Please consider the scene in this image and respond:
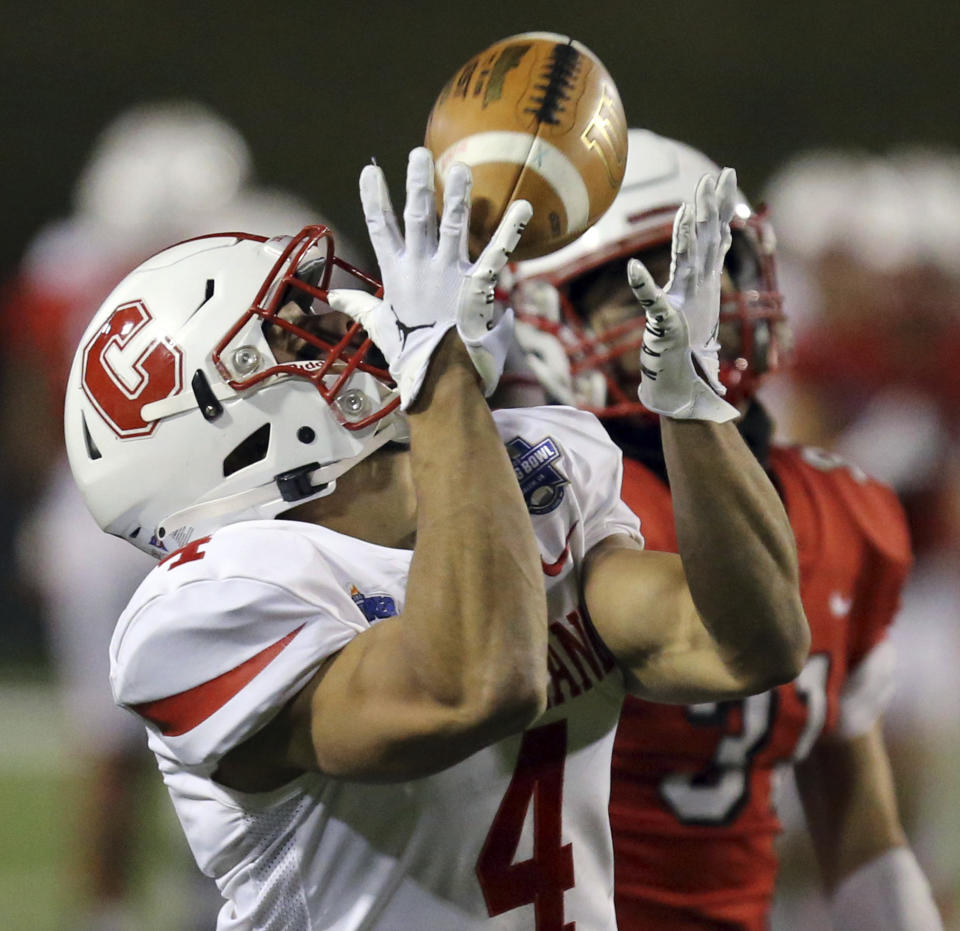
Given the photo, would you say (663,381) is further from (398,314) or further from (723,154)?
(723,154)

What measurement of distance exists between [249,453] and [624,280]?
94 cm

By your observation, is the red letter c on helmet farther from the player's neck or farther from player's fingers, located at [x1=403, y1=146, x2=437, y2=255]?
player's fingers, located at [x1=403, y1=146, x2=437, y2=255]

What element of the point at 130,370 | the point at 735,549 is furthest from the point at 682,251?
the point at 130,370

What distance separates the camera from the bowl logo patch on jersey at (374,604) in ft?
5.37


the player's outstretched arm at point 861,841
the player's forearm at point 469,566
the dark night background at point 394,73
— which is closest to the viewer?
the player's forearm at point 469,566

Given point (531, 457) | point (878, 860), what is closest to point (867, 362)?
point (878, 860)

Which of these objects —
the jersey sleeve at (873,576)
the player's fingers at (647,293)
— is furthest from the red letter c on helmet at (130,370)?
the jersey sleeve at (873,576)

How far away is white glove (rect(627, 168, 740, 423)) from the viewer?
155 centimetres

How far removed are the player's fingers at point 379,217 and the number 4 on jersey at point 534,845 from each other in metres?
0.57

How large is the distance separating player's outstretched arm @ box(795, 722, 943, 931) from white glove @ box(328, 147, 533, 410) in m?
1.23

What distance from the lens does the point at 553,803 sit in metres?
1.69

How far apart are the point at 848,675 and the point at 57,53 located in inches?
285

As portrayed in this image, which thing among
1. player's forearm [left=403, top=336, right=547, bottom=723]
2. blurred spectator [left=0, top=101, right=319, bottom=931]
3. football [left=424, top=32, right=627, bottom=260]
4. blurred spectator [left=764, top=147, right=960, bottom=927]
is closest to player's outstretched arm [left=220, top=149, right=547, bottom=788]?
player's forearm [left=403, top=336, right=547, bottom=723]

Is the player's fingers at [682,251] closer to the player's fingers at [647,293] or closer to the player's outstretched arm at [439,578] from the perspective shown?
the player's fingers at [647,293]
